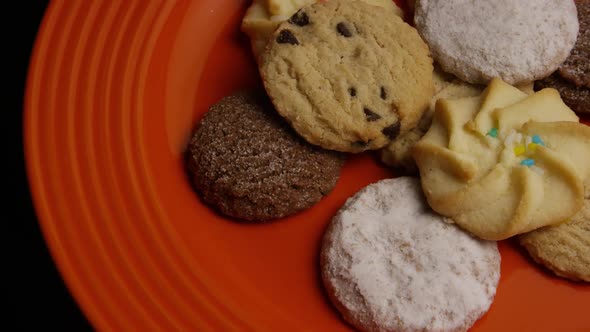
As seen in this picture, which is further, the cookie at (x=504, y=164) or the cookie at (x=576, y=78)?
the cookie at (x=576, y=78)

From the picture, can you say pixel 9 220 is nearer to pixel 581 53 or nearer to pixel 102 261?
pixel 102 261

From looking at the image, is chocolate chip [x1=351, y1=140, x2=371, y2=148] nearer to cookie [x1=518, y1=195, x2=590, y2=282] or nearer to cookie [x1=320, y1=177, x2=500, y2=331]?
cookie [x1=320, y1=177, x2=500, y2=331]

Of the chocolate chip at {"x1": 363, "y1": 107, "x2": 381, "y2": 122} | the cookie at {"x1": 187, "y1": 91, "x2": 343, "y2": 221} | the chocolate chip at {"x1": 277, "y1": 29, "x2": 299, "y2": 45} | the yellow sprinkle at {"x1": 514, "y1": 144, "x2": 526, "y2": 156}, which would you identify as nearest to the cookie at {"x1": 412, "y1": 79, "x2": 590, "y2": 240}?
the yellow sprinkle at {"x1": 514, "y1": 144, "x2": 526, "y2": 156}

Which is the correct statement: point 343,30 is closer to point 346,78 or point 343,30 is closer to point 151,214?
point 346,78

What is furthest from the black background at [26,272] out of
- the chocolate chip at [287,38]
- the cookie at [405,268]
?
the chocolate chip at [287,38]

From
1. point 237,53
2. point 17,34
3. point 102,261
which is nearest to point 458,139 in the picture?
point 237,53

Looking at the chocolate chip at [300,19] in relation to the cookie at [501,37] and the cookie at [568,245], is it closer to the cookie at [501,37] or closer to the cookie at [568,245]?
the cookie at [501,37]
